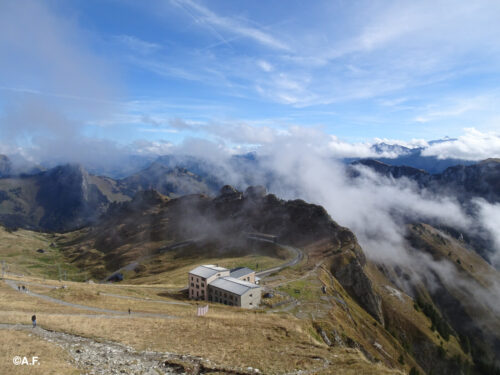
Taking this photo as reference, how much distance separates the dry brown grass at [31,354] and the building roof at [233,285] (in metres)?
47.9

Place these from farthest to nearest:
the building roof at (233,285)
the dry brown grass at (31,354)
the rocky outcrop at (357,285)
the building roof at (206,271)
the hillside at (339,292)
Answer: the rocky outcrop at (357,285) → the building roof at (206,271) → the hillside at (339,292) → the building roof at (233,285) → the dry brown grass at (31,354)

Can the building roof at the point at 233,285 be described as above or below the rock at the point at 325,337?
above

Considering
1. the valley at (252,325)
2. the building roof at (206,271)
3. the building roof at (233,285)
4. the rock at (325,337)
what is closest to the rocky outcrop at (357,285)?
the valley at (252,325)

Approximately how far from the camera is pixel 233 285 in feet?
272

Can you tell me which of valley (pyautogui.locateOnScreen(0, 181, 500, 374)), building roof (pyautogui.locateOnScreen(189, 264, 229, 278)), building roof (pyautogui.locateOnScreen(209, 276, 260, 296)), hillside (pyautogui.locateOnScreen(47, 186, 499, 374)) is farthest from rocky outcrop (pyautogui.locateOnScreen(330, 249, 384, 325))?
building roof (pyautogui.locateOnScreen(209, 276, 260, 296))

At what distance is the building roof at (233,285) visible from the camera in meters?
78.9

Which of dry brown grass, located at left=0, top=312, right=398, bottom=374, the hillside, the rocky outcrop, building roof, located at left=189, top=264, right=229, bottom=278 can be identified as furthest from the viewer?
the rocky outcrop

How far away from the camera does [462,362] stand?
154875mm

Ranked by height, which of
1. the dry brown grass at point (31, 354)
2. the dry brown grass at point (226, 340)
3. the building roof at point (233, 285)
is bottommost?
the building roof at point (233, 285)

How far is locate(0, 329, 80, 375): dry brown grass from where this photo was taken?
92.4ft

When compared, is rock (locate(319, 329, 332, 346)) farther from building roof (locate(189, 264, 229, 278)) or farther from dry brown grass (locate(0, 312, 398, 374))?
building roof (locate(189, 264, 229, 278))

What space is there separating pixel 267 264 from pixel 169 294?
60.5 meters

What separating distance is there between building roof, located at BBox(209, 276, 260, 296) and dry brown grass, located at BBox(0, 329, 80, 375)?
4795cm

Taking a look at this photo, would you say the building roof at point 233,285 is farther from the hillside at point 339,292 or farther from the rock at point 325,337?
the rock at point 325,337
